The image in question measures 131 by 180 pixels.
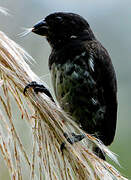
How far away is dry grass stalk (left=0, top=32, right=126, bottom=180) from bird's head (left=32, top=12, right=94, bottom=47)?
4.85 feet

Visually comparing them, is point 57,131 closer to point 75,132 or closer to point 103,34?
point 75,132

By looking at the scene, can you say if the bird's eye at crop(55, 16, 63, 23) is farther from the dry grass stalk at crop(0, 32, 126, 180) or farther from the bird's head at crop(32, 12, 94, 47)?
the dry grass stalk at crop(0, 32, 126, 180)

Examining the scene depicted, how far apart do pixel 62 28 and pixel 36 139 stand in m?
1.86

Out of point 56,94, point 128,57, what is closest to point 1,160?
point 56,94

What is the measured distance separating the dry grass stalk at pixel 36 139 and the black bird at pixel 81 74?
46.2 inches

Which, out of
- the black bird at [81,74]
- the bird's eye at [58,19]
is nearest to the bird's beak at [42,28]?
the black bird at [81,74]

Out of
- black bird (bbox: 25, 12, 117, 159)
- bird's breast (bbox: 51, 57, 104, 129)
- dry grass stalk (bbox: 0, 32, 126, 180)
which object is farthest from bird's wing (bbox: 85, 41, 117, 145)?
dry grass stalk (bbox: 0, 32, 126, 180)

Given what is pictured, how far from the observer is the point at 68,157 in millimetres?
1710

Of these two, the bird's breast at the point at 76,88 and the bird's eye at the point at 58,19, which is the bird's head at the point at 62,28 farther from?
the bird's breast at the point at 76,88

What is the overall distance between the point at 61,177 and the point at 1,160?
28 centimetres

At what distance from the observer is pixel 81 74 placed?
9.96 ft

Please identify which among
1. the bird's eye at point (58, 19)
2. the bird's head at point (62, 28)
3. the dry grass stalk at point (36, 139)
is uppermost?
the bird's eye at point (58, 19)

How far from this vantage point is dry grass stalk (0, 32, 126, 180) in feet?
5.30

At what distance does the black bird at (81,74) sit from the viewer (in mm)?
3021
